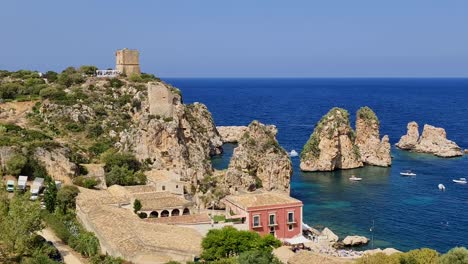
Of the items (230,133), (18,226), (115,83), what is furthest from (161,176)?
(230,133)

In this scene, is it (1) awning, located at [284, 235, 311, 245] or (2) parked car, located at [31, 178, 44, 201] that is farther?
(2) parked car, located at [31, 178, 44, 201]

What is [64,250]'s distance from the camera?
92.6 feet

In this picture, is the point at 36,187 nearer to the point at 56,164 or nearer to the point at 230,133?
the point at 56,164

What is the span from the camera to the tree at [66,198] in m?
35.2

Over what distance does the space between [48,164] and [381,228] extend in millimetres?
26328

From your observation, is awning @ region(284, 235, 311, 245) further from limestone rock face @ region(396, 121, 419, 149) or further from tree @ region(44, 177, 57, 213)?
limestone rock face @ region(396, 121, 419, 149)

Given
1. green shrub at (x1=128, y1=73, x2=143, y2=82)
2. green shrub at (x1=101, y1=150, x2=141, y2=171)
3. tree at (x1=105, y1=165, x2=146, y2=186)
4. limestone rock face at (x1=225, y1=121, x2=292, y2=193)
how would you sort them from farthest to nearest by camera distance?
1. green shrub at (x1=128, y1=73, x2=143, y2=82)
2. limestone rock face at (x1=225, y1=121, x2=292, y2=193)
3. green shrub at (x1=101, y1=150, x2=141, y2=171)
4. tree at (x1=105, y1=165, x2=146, y2=186)

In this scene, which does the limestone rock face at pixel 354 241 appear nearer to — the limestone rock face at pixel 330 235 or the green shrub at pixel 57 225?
the limestone rock face at pixel 330 235

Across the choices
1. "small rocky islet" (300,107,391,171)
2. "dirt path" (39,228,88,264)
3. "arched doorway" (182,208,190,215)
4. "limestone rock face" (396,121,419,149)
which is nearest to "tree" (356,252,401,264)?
"dirt path" (39,228,88,264)

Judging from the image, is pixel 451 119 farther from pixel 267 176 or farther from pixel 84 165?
pixel 84 165

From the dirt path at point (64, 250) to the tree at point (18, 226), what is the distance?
203 cm

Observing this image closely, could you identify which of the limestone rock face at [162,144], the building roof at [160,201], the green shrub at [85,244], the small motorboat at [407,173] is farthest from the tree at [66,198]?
the small motorboat at [407,173]

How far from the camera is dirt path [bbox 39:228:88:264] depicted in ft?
88.1

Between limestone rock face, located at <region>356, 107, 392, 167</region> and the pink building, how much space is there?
1389 inches
